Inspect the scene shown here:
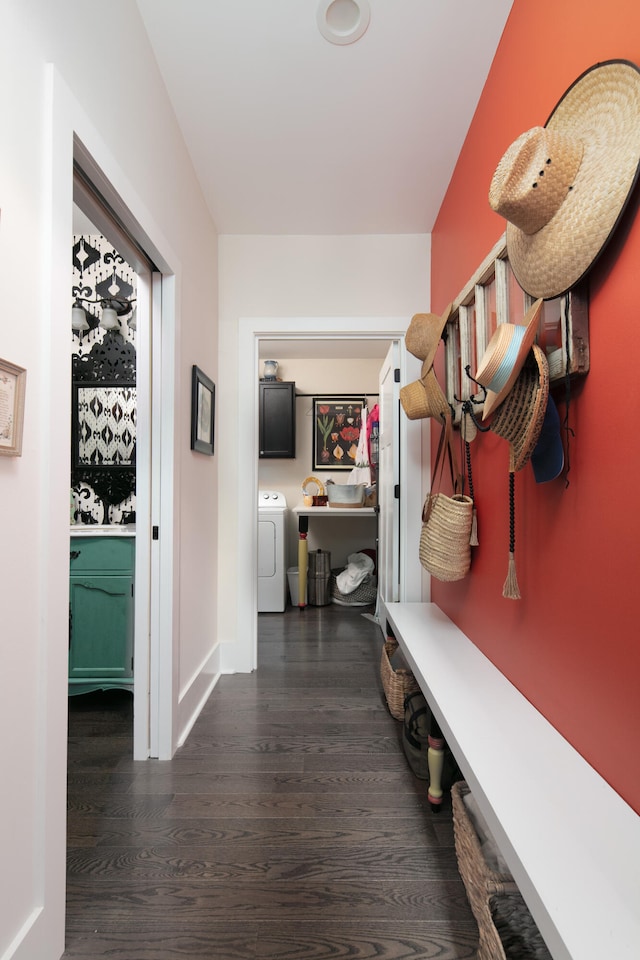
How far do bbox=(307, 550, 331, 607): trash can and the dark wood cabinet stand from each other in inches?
39.7

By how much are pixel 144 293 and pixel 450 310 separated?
123cm

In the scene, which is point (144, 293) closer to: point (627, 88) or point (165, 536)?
point (165, 536)

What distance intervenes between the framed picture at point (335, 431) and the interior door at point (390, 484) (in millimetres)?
1413

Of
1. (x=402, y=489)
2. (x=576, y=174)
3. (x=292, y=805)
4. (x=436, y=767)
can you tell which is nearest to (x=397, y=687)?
(x=436, y=767)

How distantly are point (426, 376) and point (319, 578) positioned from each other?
2.58 m

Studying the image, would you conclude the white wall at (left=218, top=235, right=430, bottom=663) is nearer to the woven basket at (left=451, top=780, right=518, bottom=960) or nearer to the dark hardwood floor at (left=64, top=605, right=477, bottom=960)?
the dark hardwood floor at (left=64, top=605, right=477, bottom=960)

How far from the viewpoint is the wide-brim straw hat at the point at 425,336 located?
1972 millimetres

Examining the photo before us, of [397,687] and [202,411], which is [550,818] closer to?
[397,687]

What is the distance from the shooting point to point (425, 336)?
204 cm

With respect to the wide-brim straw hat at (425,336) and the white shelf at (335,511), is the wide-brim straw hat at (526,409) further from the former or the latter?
the white shelf at (335,511)

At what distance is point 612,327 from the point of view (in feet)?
2.93

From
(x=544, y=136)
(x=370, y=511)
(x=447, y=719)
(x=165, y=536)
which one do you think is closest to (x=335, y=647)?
(x=370, y=511)

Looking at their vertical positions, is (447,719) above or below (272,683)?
above

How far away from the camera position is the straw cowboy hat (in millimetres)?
1913
